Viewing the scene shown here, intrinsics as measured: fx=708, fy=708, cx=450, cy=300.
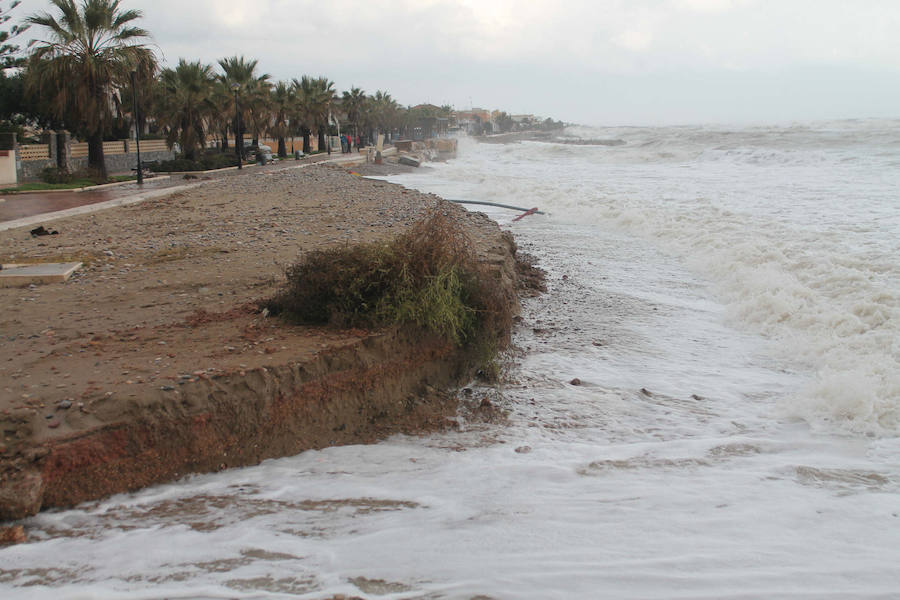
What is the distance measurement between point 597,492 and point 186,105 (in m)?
39.8

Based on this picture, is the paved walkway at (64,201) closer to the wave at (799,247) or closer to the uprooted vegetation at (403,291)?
the uprooted vegetation at (403,291)

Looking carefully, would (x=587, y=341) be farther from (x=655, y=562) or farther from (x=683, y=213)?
(x=683, y=213)

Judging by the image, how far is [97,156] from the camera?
29.4 metres

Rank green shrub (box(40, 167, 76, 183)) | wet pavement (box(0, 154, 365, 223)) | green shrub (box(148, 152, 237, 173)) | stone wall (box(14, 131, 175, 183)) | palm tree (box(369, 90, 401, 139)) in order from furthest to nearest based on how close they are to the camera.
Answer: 1. palm tree (box(369, 90, 401, 139))
2. green shrub (box(148, 152, 237, 173))
3. stone wall (box(14, 131, 175, 183))
4. green shrub (box(40, 167, 76, 183))
5. wet pavement (box(0, 154, 365, 223))

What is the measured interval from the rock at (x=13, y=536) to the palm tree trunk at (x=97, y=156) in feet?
92.3

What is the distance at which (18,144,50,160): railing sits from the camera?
1172 inches

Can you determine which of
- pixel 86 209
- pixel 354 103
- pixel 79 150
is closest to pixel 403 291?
pixel 86 209

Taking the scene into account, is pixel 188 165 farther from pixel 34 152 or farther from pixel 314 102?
pixel 314 102

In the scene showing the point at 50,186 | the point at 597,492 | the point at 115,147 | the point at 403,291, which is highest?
the point at 115,147

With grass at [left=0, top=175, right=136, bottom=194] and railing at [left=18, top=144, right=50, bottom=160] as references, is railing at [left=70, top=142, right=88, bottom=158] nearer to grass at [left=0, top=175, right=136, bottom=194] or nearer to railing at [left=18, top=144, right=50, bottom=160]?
railing at [left=18, top=144, right=50, bottom=160]

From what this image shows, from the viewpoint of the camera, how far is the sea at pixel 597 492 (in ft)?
12.2

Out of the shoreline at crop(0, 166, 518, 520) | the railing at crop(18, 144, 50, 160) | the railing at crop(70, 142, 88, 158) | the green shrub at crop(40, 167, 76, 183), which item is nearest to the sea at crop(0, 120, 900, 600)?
the shoreline at crop(0, 166, 518, 520)

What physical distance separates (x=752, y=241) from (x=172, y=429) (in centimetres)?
1278

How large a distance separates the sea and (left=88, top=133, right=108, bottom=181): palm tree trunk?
24947mm
